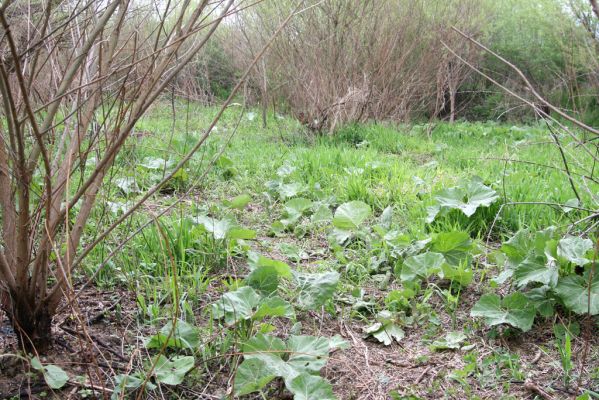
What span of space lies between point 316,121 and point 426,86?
7.62 ft

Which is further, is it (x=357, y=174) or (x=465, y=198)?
(x=357, y=174)

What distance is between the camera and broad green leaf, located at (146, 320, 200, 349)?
66.7 inches

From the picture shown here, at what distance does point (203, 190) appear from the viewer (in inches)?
145

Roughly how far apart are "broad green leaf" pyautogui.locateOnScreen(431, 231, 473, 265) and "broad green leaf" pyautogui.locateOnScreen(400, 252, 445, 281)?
14cm

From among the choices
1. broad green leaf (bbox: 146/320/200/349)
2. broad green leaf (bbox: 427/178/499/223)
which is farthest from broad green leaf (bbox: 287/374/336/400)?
broad green leaf (bbox: 427/178/499/223)

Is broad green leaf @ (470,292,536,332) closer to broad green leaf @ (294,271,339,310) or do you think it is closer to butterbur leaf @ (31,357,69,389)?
broad green leaf @ (294,271,339,310)

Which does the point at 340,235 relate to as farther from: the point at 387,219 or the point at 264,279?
the point at 264,279

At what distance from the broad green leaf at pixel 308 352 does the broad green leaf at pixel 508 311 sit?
2.08 ft

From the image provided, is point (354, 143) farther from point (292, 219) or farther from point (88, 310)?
point (88, 310)

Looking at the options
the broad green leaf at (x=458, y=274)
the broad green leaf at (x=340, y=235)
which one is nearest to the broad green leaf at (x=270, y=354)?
the broad green leaf at (x=458, y=274)

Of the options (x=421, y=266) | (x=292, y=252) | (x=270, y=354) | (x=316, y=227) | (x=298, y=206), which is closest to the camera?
(x=270, y=354)

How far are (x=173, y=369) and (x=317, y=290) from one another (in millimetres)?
646

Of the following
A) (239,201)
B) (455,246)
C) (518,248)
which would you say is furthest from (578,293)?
(239,201)

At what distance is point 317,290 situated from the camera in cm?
204
